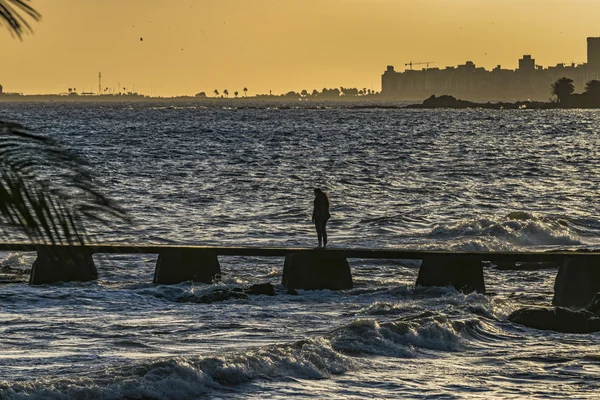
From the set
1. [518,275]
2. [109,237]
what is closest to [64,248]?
[518,275]

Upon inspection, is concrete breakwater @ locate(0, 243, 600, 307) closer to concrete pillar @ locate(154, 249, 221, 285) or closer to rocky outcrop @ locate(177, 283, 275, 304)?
concrete pillar @ locate(154, 249, 221, 285)

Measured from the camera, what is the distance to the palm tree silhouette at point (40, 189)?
3588mm

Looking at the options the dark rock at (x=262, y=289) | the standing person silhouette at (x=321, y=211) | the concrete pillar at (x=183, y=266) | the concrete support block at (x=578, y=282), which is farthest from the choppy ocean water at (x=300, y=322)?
the standing person silhouette at (x=321, y=211)

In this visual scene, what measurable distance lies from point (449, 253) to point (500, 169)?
57589mm

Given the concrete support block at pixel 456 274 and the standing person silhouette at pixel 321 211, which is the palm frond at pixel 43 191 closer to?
the concrete support block at pixel 456 274

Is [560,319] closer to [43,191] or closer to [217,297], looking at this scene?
[217,297]

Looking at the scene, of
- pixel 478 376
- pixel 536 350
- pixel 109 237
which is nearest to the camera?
pixel 478 376

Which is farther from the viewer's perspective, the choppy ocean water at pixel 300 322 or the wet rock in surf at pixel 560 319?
the wet rock in surf at pixel 560 319

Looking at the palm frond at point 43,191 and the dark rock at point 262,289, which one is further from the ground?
the palm frond at point 43,191

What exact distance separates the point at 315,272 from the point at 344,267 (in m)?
0.69

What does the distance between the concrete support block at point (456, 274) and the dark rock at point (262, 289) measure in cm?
303

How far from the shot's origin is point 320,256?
2377cm

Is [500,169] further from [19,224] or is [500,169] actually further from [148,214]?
[19,224]

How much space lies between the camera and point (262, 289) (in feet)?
76.2
